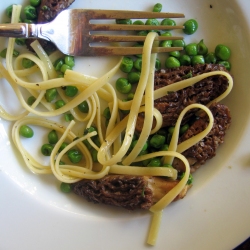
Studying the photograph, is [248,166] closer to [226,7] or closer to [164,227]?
[164,227]

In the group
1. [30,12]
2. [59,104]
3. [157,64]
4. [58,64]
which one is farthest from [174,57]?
[30,12]

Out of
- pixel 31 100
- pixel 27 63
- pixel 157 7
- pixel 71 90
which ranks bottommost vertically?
pixel 31 100

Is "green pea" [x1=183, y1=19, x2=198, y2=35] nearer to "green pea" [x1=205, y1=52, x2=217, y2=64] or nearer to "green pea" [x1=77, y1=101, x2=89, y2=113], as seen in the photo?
"green pea" [x1=205, y1=52, x2=217, y2=64]

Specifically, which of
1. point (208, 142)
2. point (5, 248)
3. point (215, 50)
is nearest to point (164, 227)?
point (208, 142)

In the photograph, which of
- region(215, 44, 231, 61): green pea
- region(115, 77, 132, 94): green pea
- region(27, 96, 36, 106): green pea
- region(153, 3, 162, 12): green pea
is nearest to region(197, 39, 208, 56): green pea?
region(215, 44, 231, 61): green pea

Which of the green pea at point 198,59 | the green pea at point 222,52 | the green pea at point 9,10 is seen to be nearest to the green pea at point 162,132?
the green pea at point 198,59

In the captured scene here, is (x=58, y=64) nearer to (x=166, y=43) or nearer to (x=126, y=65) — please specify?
(x=126, y=65)
